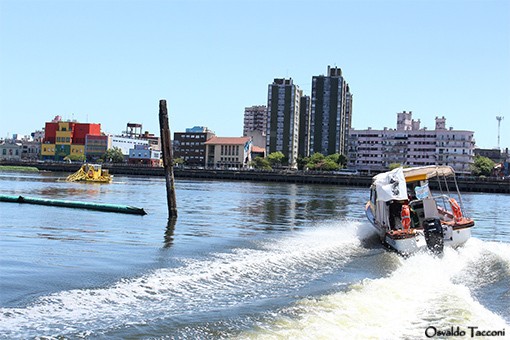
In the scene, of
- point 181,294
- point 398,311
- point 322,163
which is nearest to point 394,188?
point 398,311

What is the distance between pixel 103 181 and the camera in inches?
3575

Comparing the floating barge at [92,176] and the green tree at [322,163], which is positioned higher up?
the green tree at [322,163]

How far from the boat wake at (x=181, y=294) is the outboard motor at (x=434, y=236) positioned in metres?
2.91

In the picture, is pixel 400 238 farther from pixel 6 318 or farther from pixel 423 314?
pixel 6 318

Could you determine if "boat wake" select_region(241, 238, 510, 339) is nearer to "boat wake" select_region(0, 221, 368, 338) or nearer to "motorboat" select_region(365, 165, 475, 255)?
"boat wake" select_region(0, 221, 368, 338)

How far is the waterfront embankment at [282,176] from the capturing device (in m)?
130

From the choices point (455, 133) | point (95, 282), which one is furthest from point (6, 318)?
point (455, 133)

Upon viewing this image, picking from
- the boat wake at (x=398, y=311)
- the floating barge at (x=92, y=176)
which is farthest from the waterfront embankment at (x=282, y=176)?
the boat wake at (x=398, y=311)

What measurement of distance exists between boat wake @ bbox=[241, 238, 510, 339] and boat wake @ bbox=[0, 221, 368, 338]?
4.58 feet

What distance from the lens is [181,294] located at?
14500mm

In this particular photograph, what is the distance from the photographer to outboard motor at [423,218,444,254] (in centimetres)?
2225

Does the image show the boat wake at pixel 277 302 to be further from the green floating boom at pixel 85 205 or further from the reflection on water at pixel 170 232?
the green floating boom at pixel 85 205

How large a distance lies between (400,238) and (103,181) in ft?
239

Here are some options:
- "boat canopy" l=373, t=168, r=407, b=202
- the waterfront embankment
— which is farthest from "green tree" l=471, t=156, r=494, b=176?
"boat canopy" l=373, t=168, r=407, b=202
